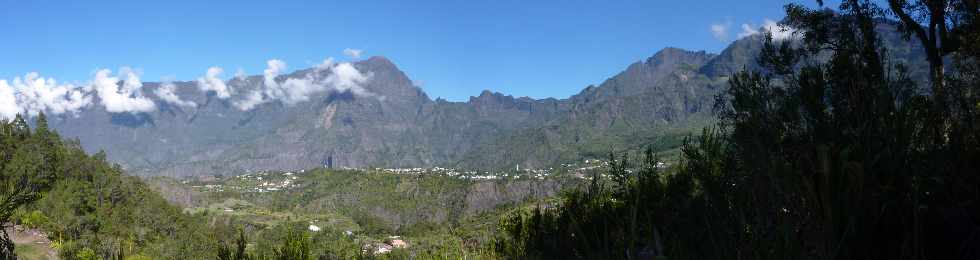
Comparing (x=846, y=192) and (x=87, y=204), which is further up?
(x=846, y=192)

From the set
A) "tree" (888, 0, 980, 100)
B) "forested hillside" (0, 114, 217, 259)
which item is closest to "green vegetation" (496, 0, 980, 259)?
"tree" (888, 0, 980, 100)

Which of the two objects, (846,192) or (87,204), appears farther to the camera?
(87,204)

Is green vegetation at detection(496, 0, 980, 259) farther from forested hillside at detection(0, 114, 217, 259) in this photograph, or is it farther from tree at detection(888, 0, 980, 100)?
forested hillside at detection(0, 114, 217, 259)

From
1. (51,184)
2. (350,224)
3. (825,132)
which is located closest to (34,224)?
(51,184)

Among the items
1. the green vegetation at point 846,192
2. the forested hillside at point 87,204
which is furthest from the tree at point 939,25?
the forested hillside at point 87,204

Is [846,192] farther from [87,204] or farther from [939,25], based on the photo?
[87,204]

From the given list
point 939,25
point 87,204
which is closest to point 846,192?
point 939,25

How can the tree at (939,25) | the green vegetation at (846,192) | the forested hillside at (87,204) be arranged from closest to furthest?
1. the green vegetation at (846,192)
2. the tree at (939,25)
3. the forested hillside at (87,204)

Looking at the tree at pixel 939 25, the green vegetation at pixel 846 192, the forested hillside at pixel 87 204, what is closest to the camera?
the green vegetation at pixel 846 192

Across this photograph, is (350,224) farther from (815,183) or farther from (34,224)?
(815,183)

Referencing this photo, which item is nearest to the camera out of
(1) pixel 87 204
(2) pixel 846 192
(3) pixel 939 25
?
(2) pixel 846 192

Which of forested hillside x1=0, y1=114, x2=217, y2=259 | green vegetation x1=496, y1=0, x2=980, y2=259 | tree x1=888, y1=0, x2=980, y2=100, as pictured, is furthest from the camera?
forested hillside x1=0, y1=114, x2=217, y2=259

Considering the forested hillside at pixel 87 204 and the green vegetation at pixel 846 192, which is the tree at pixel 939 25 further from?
the forested hillside at pixel 87 204

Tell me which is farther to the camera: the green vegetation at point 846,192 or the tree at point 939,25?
the tree at point 939,25
